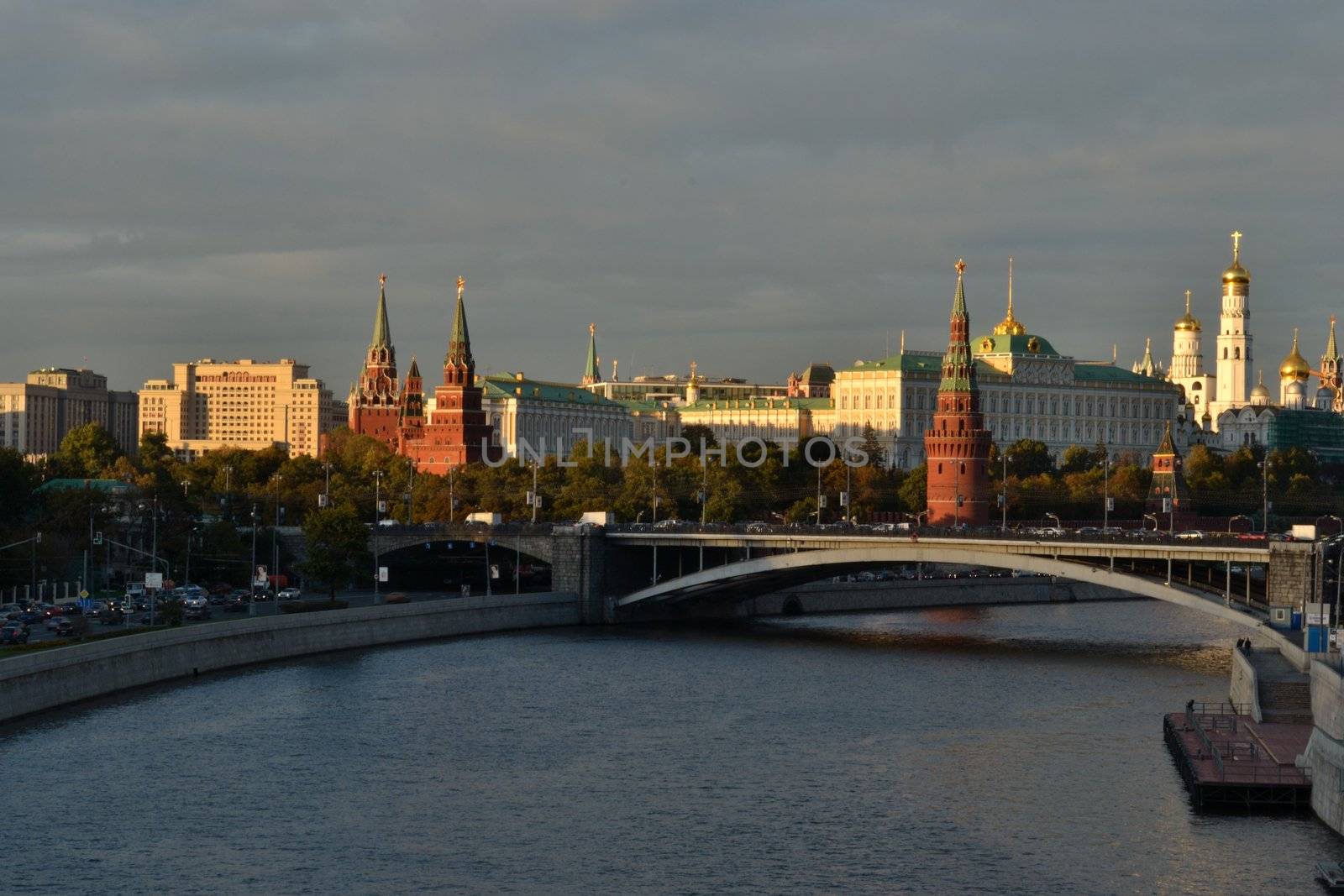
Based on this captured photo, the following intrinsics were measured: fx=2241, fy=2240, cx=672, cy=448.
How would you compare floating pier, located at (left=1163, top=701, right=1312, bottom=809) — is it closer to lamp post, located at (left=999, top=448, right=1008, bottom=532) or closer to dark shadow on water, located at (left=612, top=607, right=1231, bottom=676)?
dark shadow on water, located at (left=612, top=607, right=1231, bottom=676)

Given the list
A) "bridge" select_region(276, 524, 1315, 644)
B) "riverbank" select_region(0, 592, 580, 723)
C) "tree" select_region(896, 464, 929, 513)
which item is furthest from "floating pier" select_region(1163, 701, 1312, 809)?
"tree" select_region(896, 464, 929, 513)

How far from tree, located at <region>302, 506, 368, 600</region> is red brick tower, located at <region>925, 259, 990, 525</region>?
4975 centimetres

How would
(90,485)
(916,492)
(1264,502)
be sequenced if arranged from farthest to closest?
(916,492), (1264,502), (90,485)

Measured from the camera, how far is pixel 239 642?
71875mm

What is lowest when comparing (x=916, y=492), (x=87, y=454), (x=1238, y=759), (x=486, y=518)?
(x=1238, y=759)

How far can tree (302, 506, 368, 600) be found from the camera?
8956cm

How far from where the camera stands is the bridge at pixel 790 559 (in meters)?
75.6

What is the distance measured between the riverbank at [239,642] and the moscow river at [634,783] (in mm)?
908

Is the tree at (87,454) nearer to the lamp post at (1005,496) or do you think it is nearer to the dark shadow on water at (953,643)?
the lamp post at (1005,496)

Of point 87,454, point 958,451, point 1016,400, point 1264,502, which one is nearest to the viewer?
point 1264,502

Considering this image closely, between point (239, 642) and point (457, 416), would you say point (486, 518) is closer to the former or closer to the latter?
point (239, 642)

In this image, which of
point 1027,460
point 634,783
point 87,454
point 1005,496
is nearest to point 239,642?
point 634,783

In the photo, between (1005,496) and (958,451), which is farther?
(958,451)

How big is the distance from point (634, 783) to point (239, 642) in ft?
79.5
